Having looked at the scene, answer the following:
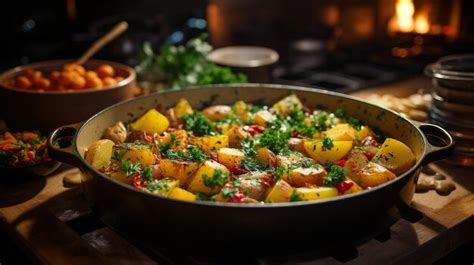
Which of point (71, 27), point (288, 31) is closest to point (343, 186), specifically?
point (71, 27)

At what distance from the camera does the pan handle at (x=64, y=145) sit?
1.56m

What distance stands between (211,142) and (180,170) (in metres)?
0.32

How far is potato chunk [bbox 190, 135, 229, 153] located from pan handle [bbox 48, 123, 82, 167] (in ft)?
1.55

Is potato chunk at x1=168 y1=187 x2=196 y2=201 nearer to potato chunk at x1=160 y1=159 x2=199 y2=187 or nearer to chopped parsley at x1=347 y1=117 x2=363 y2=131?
potato chunk at x1=160 y1=159 x2=199 y2=187

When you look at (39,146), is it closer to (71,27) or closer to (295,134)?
(295,134)

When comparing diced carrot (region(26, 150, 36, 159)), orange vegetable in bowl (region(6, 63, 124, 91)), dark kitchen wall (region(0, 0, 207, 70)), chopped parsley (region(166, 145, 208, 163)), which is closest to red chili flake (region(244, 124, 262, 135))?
chopped parsley (region(166, 145, 208, 163))

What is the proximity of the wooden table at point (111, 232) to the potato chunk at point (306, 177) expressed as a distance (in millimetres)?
252

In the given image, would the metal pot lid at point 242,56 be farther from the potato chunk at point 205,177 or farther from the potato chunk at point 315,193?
the potato chunk at point 315,193

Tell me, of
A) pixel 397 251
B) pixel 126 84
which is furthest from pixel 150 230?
pixel 126 84

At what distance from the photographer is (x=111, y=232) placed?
5.46 ft

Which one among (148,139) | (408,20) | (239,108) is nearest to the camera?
(148,139)

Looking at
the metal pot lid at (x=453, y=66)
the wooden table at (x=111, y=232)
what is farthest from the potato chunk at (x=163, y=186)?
the metal pot lid at (x=453, y=66)

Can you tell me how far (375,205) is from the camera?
1371 millimetres

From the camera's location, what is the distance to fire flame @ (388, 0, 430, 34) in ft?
15.4
